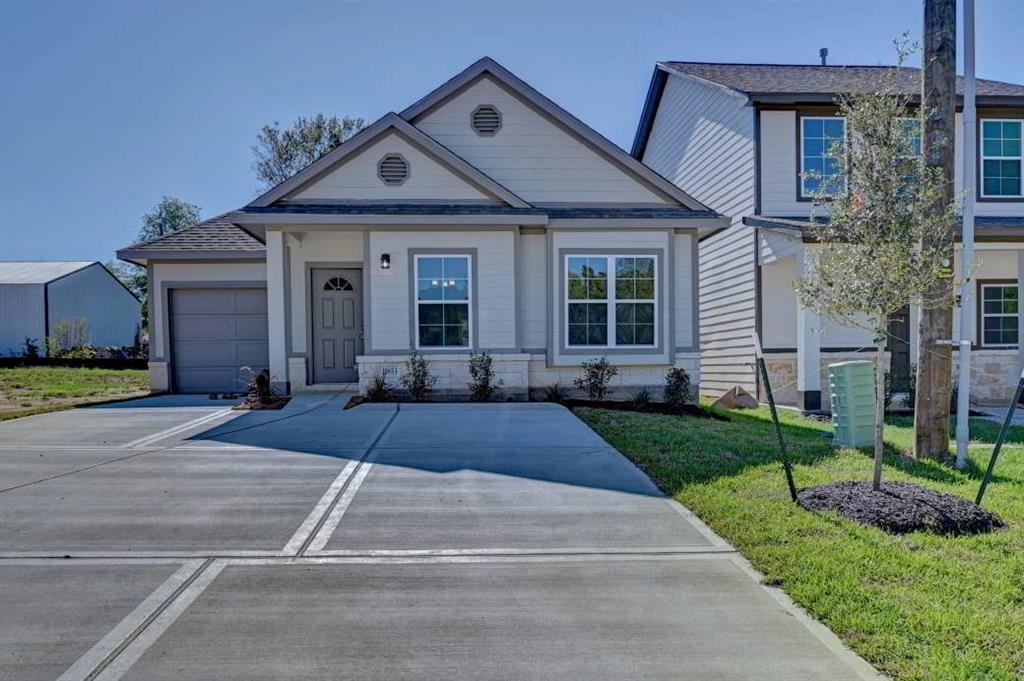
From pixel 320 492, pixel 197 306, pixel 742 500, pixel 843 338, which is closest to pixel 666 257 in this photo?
pixel 843 338

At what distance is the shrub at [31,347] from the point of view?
29.3 metres

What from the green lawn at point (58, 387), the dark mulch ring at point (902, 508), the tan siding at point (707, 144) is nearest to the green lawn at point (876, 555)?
the dark mulch ring at point (902, 508)

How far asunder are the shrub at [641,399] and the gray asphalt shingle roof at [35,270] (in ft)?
101

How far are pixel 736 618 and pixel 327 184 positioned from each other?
34.9ft

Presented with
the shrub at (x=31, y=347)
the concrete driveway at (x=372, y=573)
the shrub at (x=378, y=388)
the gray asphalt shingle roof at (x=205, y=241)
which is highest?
the gray asphalt shingle roof at (x=205, y=241)

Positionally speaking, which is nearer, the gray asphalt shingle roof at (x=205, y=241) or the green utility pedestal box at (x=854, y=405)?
the green utility pedestal box at (x=854, y=405)

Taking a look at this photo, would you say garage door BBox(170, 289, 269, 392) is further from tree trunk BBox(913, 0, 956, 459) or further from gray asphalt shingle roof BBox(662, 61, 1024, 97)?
tree trunk BBox(913, 0, 956, 459)

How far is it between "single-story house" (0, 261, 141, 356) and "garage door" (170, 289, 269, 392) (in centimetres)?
1956

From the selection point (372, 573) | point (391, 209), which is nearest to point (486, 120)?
point (391, 209)

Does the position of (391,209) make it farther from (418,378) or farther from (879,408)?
(879,408)

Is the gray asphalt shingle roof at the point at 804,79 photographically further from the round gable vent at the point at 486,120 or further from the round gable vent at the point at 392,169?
the round gable vent at the point at 392,169

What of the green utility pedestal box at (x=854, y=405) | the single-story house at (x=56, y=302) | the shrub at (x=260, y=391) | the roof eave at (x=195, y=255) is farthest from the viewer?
the single-story house at (x=56, y=302)

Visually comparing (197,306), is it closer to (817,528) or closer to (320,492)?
(320,492)

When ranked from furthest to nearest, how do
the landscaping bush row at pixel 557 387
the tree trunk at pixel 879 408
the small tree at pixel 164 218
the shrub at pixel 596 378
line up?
the small tree at pixel 164 218 < the shrub at pixel 596 378 < the landscaping bush row at pixel 557 387 < the tree trunk at pixel 879 408
